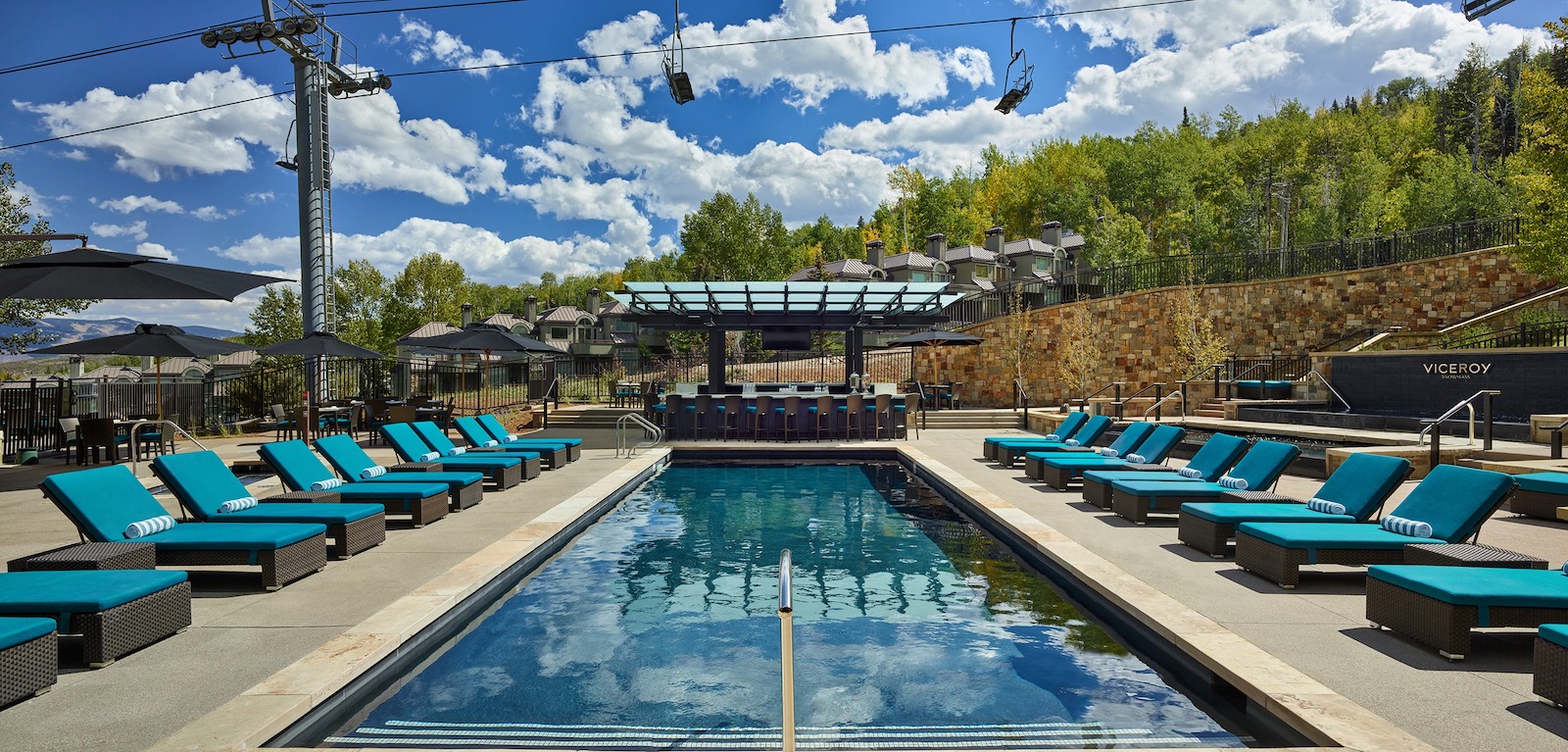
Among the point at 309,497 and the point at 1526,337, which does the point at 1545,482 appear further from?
the point at 1526,337

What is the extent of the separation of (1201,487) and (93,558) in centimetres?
873

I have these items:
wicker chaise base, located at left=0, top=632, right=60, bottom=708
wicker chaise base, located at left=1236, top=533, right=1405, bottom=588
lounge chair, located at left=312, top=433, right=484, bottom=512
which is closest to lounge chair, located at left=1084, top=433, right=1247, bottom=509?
wicker chaise base, located at left=1236, top=533, right=1405, bottom=588

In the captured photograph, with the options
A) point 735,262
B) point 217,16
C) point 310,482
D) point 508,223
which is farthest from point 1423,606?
point 508,223

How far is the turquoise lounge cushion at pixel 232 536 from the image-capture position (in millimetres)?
5391

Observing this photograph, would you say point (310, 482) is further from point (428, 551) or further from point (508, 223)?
point (508, 223)

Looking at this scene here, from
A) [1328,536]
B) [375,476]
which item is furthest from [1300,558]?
[375,476]

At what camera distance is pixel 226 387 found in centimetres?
2028

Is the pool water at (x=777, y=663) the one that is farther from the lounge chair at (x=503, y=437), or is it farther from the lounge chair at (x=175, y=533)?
the lounge chair at (x=503, y=437)

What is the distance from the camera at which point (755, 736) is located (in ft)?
12.0

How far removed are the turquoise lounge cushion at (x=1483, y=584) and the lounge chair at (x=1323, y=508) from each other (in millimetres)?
1734

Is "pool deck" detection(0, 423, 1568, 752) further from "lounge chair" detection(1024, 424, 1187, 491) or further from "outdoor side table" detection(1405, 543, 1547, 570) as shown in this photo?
"lounge chair" detection(1024, 424, 1187, 491)

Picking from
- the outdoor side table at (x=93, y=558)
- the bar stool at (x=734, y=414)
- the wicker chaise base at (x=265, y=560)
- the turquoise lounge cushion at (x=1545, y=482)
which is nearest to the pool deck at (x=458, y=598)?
the wicker chaise base at (x=265, y=560)

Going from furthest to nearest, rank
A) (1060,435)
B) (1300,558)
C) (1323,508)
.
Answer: (1060,435), (1323,508), (1300,558)

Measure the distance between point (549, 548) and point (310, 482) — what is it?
8.36 ft
